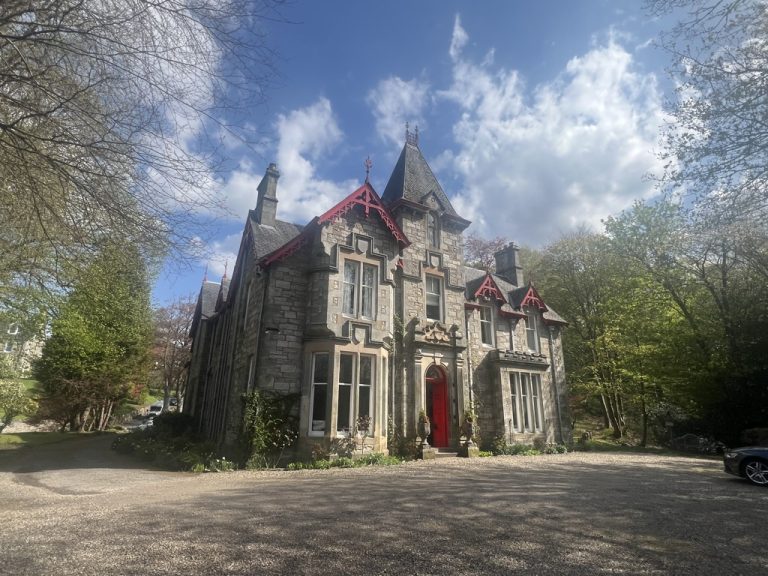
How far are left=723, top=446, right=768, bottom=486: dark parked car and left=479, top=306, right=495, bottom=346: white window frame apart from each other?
1070 cm

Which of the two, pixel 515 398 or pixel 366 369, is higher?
pixel 366 369

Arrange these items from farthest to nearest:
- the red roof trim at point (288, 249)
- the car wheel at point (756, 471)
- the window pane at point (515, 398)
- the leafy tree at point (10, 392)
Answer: the leafy tree at point (10, 392)
the window pane at point (515, 398)
the red roof trim at point (288, 249)
the car wheel at point (756, 471)

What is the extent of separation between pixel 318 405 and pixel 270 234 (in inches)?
298

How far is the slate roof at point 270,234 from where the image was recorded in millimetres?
16281

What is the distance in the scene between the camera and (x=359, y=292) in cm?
1575

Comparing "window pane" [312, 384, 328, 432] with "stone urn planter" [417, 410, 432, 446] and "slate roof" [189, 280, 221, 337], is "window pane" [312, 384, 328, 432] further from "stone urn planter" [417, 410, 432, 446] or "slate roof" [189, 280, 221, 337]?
"slate roof" [189, 280, 221, 337]

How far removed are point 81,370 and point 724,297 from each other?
125 feet

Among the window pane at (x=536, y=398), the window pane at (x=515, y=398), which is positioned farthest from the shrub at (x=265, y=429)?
the window pane at (x=536, y=398)

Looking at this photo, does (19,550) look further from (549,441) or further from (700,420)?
(700,420)

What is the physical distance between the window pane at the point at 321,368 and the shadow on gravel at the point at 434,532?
17.3 ft

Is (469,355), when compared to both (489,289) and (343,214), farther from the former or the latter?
(343,214)

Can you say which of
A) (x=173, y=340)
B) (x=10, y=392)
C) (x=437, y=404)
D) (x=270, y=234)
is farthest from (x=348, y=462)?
(x=173, y=340)

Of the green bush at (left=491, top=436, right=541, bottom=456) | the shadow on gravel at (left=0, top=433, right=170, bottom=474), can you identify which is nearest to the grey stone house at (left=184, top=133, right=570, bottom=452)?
the green bush at (left=491, top=436, right=541, bottom=456)

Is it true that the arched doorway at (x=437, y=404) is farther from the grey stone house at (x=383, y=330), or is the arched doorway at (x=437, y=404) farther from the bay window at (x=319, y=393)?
the bay window at (x=319, y=393)
